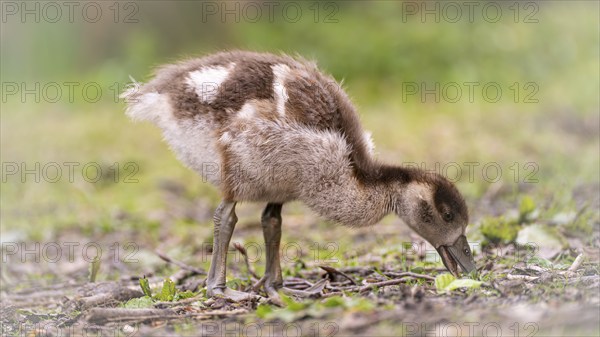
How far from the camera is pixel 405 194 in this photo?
17.2 feet

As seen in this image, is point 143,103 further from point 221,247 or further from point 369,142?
point 369,142

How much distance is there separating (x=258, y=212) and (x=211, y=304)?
3.58 meters

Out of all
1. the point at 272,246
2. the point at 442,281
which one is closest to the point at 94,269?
the point at 272,246

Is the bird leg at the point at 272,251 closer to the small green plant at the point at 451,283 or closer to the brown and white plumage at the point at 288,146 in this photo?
the brown and white plumage at the point at 288,146

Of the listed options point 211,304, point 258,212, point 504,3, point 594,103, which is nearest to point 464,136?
point 594,103

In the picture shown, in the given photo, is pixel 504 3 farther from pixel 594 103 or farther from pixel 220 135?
pixel 220 135

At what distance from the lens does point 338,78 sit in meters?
11.3

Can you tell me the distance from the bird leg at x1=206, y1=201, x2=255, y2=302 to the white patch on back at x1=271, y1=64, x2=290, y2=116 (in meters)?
0.69

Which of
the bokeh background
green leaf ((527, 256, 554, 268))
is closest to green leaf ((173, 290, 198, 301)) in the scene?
the bokeh background

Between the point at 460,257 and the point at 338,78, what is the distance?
6429mm

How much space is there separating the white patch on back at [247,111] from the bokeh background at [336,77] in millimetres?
1809

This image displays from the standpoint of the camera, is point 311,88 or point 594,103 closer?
point 311,88

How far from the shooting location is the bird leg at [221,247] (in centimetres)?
516

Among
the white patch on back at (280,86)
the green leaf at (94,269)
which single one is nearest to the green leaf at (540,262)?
the white patch on back at (280,86)
